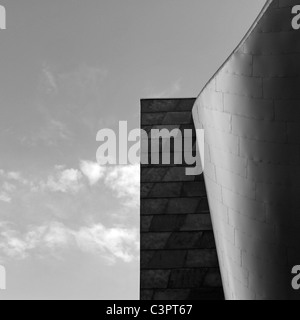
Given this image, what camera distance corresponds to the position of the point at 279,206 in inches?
377


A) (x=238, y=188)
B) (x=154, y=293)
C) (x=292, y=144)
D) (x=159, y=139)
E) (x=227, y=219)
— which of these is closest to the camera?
(x=292, y=144)

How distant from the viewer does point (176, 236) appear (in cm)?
1548

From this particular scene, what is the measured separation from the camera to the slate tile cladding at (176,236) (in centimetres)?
1469

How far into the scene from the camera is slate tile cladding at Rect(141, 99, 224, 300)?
1469cm

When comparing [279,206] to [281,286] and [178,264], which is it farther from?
[178,264]

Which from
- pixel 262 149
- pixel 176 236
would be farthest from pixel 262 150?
pixel 176 236

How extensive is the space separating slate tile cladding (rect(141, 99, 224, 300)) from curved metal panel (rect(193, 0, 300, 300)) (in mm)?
3604

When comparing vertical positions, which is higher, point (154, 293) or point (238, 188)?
point (238, 188)

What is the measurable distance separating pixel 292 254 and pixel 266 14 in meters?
5.12

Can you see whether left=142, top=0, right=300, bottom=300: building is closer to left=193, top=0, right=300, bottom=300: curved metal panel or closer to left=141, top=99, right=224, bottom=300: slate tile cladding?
left=193, top=0, right=300, bottom=300: curved metal panel

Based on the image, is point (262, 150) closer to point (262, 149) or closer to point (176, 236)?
point (262, 149)

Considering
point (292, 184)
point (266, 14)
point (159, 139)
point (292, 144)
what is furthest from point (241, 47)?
A: point (159, 139)

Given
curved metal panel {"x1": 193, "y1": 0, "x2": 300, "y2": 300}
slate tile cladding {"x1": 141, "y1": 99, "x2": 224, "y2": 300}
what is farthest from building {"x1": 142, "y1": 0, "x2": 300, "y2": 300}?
slate tile cladding {"x1": 141, "y1": 99, "x2": 224, "y2": 300}
